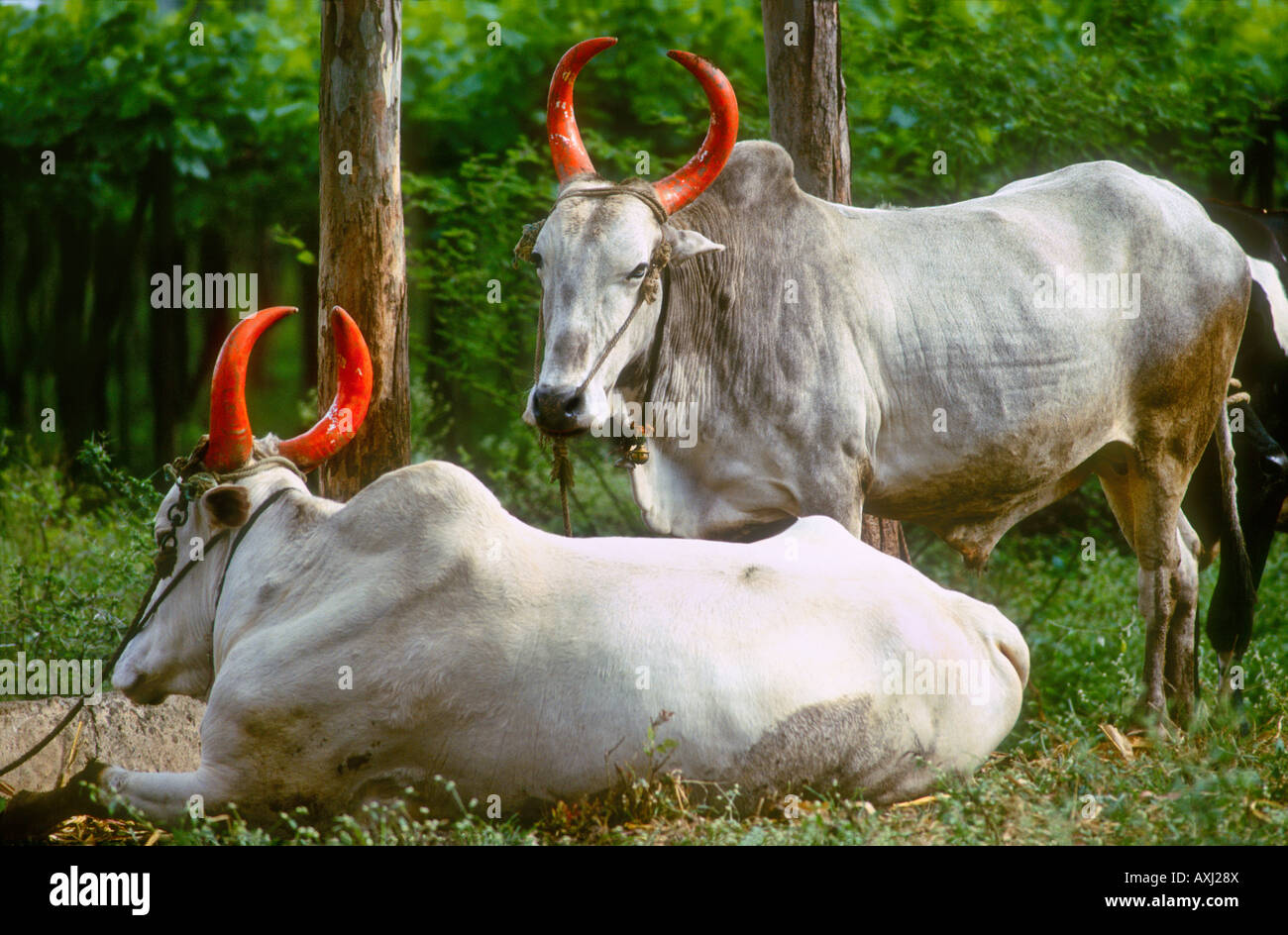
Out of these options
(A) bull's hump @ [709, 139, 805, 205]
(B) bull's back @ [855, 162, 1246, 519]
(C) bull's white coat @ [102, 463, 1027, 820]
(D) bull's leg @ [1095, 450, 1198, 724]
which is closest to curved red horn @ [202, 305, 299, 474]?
(C) bull's white coat @ [102, 463, 1027, 820]

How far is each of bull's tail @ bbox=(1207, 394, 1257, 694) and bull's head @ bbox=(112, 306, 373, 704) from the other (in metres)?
3.80

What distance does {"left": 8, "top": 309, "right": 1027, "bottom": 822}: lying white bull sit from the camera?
11.4 ft

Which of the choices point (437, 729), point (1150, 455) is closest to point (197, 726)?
point (437, 729)

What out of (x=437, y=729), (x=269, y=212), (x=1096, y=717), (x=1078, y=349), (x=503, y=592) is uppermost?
(x=269, y=212)

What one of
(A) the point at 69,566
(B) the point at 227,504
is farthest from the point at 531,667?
(A) the point at 69,566

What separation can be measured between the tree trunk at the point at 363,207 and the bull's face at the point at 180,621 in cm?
103

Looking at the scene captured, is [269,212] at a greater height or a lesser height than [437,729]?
greater

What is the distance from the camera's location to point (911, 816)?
364cm

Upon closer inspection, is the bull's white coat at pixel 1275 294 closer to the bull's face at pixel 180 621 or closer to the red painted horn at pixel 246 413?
the red painted horn at pixel 246 413

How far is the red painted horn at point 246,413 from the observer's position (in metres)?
3.86

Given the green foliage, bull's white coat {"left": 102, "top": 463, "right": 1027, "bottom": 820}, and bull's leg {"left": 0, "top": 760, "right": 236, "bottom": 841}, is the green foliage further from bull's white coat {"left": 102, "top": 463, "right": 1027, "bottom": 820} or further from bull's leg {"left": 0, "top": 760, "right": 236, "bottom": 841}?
bull's white coat {"left": 102, "top": 463, "right": 1027, "bottom": 820}

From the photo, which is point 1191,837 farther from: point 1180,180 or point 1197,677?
point 1180,180
